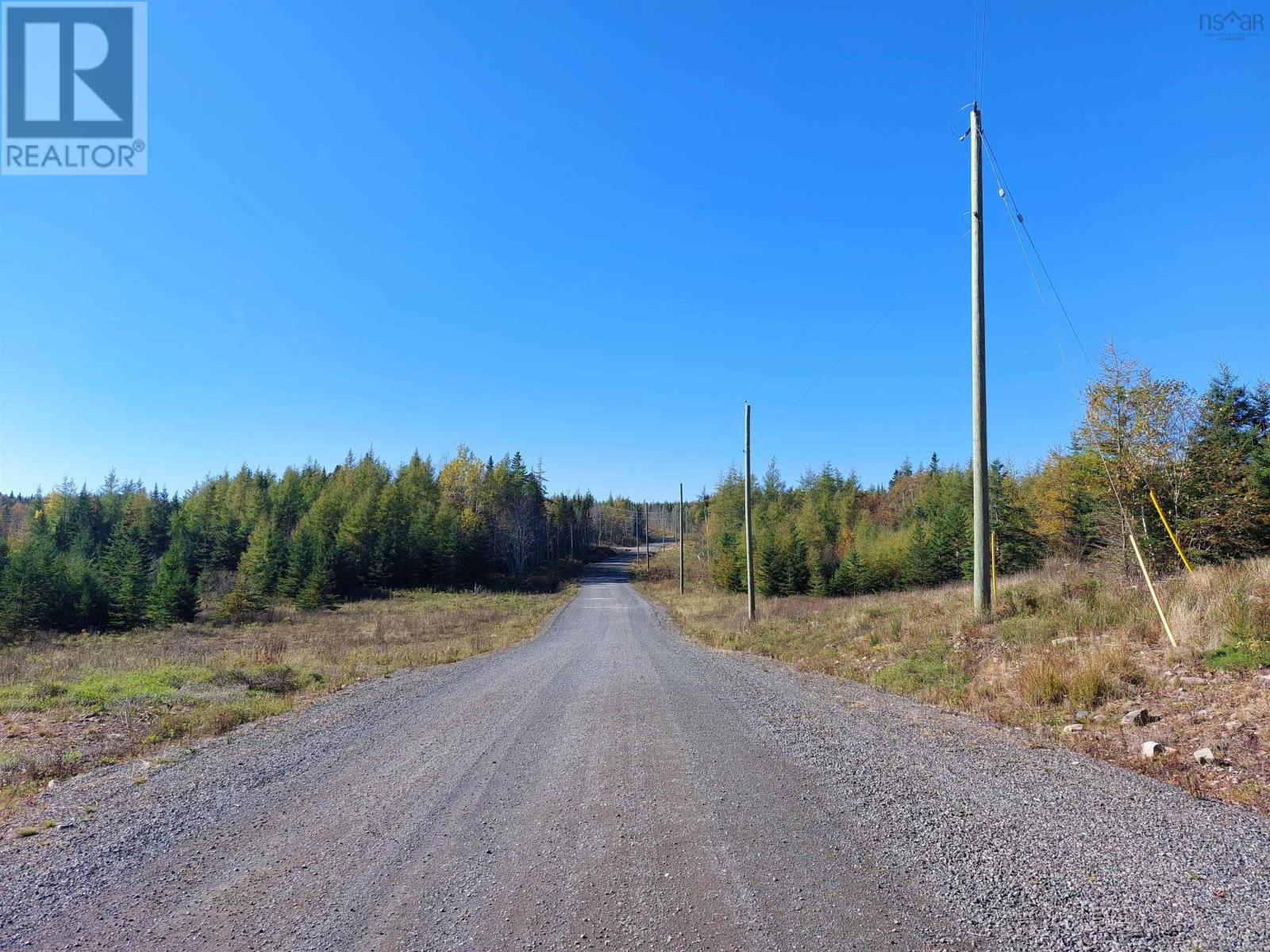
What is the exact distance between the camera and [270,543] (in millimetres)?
52500

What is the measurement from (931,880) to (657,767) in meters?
2.71

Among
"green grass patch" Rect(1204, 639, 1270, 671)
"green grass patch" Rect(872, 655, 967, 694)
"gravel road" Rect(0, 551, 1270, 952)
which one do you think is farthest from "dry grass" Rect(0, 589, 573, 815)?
"green grass patch" Rect(1204, 639, 1270, 671)

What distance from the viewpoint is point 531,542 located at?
260ft

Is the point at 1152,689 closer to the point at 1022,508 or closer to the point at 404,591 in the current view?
the point at 1022,508

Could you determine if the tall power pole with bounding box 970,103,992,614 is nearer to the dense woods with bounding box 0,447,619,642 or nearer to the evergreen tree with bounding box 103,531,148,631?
the dense woods with bounding box 0,447,619,642

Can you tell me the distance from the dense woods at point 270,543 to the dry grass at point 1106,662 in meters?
42.0

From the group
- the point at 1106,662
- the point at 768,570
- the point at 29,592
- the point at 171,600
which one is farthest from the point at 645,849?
the point at 29,592

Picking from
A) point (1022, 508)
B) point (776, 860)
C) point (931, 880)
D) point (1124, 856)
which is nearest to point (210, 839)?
point (776, 860)

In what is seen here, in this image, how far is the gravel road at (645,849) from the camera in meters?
3.10

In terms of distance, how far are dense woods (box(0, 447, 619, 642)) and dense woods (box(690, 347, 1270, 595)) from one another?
86.5ft

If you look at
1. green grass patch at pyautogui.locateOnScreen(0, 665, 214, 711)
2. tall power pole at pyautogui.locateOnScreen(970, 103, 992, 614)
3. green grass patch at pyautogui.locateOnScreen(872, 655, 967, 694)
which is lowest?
green grass patch at pyautogui.locateOnScreen(0, 665, 214, 711)

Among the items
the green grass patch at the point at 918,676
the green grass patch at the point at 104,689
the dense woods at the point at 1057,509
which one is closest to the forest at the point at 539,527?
the dense woods at the point at 1057,509

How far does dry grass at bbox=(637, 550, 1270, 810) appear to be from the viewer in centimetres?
531

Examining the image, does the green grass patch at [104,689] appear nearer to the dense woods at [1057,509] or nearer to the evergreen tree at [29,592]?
the dense woods at [1057,509]
